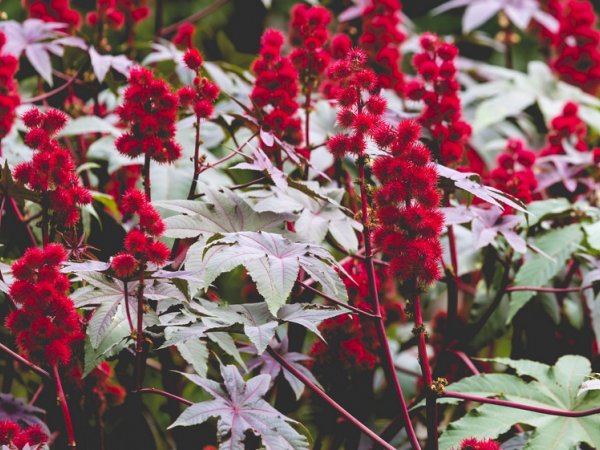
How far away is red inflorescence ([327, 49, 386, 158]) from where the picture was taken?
1.22 m

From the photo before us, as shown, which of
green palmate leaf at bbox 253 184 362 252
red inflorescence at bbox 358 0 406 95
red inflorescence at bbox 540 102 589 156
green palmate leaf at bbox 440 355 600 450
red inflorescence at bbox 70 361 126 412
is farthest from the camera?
red inflorescence at bbox 540 102 589 156

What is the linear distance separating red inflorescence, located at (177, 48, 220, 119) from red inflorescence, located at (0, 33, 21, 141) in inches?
14.3

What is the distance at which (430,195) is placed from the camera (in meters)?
1.16

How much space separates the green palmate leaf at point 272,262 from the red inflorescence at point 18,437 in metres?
0.33

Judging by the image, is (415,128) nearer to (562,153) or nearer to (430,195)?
(430,195)

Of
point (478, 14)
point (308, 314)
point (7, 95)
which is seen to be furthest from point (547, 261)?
point (478, 14)

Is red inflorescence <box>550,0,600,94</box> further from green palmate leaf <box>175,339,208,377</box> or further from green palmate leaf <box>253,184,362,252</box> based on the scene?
green palmate leaf <box>175,339,208,377</box>

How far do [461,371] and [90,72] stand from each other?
1.14m

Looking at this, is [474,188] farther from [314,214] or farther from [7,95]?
[7,95]

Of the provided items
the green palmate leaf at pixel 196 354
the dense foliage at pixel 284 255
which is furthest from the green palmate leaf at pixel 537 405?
the green palmate leaf at pixel 196 354

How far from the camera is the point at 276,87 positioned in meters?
1.58

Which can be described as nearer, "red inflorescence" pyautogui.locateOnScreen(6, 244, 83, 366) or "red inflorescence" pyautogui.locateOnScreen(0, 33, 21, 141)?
"red inflorescence" pyautogui.locateOnScreen(6, 244, 83, 366)

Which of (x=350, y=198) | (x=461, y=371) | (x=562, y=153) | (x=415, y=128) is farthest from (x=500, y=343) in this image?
(x=415, y=128)

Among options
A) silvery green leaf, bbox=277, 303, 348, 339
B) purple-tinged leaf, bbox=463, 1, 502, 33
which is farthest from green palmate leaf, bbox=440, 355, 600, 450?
purple-tinged leaf, bbox=463, 1, 502, 33
